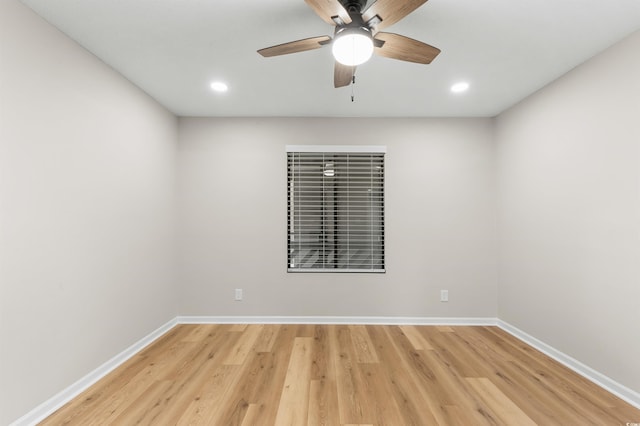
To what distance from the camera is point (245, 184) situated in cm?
361

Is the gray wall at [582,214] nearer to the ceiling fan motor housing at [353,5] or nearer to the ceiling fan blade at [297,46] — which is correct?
the ceiling fan motor housing at [353,5]

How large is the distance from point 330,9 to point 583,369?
325 cm

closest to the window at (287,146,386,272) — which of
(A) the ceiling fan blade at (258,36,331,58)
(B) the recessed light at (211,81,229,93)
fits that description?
(B) the recessed light at (211,81,229,93)

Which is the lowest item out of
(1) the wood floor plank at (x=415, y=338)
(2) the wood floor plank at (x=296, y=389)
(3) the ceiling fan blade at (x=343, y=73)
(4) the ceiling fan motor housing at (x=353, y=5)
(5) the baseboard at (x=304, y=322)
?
(1) the wood floor plank at (x=415, y=338)

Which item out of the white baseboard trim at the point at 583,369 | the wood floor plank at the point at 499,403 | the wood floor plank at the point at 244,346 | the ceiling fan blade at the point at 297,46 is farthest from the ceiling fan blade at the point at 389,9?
the white baseboard trim at the point at 583,369

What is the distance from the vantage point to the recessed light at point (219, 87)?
2730mm

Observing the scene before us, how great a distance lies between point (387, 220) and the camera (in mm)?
3596

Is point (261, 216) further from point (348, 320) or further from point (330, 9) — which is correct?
point (330, 9)

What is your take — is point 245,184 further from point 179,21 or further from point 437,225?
point 437,225

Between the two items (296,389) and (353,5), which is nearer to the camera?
(353,5)

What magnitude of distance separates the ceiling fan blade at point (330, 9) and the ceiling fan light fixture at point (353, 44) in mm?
64

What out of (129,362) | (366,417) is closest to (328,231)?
(366,417)

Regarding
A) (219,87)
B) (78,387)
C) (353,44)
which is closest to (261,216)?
(219,87)

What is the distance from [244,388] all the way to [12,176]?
79.2 inches
